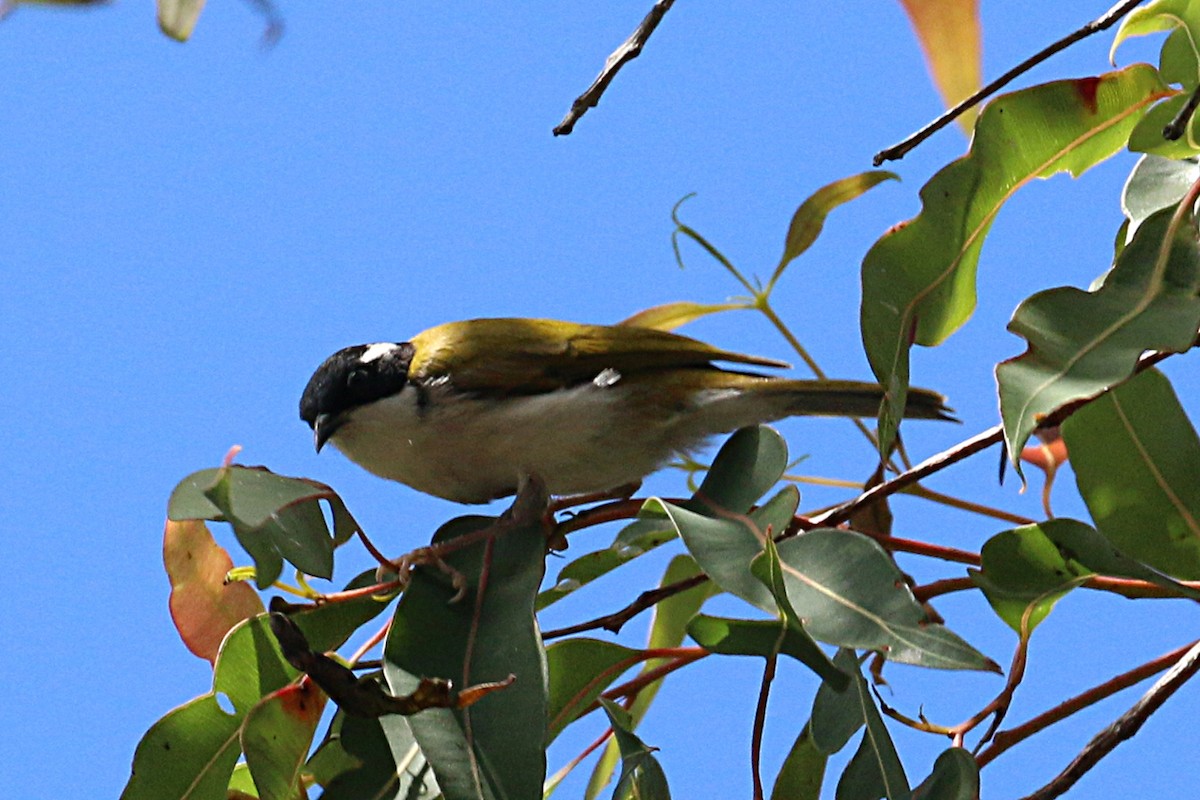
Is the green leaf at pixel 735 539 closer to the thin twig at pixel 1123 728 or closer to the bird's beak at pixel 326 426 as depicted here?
the thin twig at pixel 1123 728

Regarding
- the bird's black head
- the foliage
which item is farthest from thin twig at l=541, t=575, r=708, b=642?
the bird's black head

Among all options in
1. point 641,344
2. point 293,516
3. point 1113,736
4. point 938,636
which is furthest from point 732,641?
point 641,344

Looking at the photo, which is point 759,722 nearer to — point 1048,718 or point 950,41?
point 1048,718

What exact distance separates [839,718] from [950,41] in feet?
3.98

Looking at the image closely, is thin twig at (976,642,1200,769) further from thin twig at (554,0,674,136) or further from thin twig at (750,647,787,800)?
thin twig at (554,0,674,136)

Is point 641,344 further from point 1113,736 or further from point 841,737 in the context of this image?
point 1113,736

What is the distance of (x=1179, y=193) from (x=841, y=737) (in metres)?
1.08

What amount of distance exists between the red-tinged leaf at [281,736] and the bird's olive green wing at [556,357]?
122cm

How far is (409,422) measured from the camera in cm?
320

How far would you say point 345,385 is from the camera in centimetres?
333

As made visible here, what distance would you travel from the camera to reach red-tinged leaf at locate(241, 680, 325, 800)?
81.8 inches

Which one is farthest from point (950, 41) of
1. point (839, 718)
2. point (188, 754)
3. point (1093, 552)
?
point (188, 754)

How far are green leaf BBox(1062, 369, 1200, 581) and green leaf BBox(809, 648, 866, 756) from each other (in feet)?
1.69

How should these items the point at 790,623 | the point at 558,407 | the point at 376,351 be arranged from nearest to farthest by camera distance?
1. the point at 790,623
2. the point at 558,407
3. the point at 376,351
